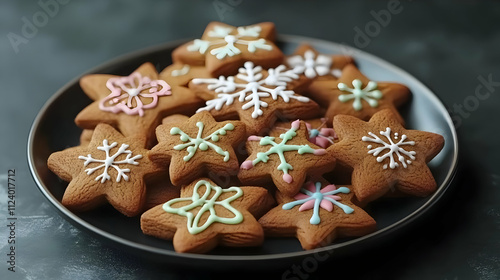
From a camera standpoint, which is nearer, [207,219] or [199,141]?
[207,219]

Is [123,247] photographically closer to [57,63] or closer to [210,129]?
[210,129]

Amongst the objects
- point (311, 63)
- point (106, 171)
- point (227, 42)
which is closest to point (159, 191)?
point (106, 171)

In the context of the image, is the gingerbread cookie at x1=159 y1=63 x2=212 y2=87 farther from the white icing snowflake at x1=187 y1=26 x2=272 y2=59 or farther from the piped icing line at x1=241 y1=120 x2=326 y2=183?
the piped icing line at x1=241 y1=120 x2=326 y2=183

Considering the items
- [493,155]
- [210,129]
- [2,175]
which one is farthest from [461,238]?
[2,175]

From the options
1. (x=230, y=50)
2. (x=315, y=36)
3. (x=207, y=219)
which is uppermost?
(x=230, y=50)

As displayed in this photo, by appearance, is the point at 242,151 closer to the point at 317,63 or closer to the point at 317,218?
the point at 317,218

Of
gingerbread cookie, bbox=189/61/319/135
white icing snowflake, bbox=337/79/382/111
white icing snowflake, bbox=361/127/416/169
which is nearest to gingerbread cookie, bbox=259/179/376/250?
white icing snowflake, bbox=361/127/416/169
